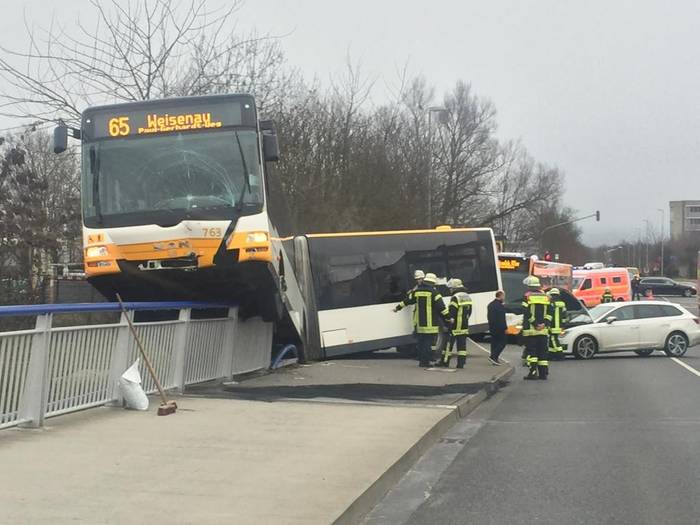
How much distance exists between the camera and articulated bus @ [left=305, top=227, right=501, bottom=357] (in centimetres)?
1644

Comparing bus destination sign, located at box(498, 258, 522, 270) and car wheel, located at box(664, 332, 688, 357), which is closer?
car wheel, located at box(664, 332, 688, 357)

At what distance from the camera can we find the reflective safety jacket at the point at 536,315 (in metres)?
14.7

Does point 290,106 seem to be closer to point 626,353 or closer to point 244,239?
point 626,353

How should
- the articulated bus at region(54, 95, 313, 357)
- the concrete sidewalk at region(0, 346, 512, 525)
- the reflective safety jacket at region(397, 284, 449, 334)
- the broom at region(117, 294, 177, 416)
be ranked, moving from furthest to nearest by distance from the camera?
the reflective safety jacket at region(397, 284, 449, 334), the articulated bus at region(54, 95, 313, 357), the broom at region(117, 294, 177, 416), the concrete sidewalk at region(0, 346, 512, 525)

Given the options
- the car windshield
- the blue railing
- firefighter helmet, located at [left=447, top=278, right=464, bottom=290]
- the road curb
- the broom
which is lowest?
the road curb

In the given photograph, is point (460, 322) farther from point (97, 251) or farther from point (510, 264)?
point (510, 264)

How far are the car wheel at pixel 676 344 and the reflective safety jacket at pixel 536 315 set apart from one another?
6.55 meters

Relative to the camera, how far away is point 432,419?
29.9 feet

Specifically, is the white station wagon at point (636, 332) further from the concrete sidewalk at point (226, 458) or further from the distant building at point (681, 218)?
the distant building at point (681, 218)

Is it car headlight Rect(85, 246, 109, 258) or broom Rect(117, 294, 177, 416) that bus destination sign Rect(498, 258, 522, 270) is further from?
broom Rect(117, 294, 177, 416)

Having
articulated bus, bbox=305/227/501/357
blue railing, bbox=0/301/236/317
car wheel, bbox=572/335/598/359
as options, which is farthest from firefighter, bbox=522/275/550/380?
blue railing, bbox=0/301/236/317

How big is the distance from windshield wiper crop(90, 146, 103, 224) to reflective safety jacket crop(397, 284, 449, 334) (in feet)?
22.9

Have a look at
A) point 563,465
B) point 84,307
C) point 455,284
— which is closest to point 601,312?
point 455,284

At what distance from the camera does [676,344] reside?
19891mm
